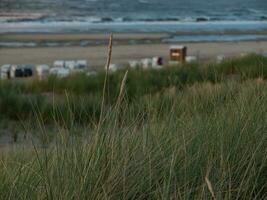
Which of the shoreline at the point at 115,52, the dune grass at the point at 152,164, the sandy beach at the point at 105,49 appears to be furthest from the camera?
the sandy beach at the point at 105,49

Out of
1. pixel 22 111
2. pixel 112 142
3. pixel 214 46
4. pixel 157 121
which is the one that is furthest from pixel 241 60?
pixel 214 46

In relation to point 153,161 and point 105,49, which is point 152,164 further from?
point 105,49

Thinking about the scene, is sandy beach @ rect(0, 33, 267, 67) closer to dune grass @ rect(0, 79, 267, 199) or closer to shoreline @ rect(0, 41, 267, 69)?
shoreline @ rect(0, 41, 267, 69)

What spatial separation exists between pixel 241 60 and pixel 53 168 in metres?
10.8

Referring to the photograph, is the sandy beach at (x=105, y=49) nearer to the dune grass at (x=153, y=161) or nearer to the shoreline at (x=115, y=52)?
the shoreline at (x=115, y=52)

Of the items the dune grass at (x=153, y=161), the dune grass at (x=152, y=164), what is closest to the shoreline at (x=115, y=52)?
the dune grass at (x=153, y=161)

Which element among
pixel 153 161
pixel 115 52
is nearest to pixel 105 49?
pixel 115 52

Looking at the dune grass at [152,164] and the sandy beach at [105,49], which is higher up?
the dune grass at [152,164]

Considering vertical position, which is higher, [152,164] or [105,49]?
[152,164]

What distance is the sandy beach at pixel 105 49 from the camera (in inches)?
929

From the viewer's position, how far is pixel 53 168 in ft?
10.2

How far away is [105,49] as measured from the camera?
27031 mm

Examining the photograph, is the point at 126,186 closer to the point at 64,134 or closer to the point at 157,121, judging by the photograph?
the point at 64,134

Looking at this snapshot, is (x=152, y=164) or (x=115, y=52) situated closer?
(x=152, y=164)
